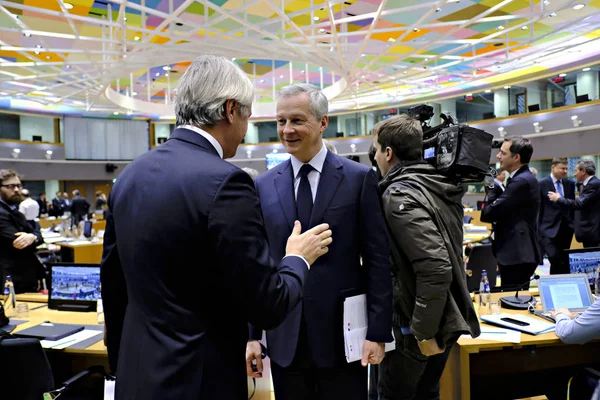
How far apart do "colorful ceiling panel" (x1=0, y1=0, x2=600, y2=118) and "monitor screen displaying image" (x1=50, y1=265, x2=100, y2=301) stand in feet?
17.4

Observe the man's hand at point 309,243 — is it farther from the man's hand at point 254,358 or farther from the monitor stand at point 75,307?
the monitor stand at point 75,307

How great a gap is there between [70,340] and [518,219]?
12.4ft

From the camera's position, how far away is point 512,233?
389 centimetres

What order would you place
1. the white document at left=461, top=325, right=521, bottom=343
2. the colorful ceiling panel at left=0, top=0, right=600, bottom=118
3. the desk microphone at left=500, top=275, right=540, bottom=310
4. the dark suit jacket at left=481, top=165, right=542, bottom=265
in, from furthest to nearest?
the colorful ceiling panel at left=0, top=0, right=600, bottom=118 < the dark suit jacket at left=481, top=165, right=542, bottom=265 < the desk microphone at left=500, top=275, right=540, bottom=310 < the white document at left=461, top=325, right=521, bottom=343

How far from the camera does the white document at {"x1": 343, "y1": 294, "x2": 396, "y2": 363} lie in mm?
1658

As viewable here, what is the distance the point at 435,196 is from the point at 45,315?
301 cm

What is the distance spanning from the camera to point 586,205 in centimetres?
623

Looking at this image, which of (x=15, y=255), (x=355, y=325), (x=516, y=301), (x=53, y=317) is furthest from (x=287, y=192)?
(x=15, y=255)

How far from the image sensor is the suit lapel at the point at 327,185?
1715mm

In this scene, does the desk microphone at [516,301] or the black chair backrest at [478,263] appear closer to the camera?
the desk microphone at [516,301]

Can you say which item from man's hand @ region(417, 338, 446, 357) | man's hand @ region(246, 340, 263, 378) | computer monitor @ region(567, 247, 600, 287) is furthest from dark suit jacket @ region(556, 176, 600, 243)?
man's hand @ region(246, 340, 263, 378)

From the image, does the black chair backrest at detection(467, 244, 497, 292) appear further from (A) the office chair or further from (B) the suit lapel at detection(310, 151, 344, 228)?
(A) the office chair

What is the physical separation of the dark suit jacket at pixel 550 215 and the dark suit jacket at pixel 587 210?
0.44ft

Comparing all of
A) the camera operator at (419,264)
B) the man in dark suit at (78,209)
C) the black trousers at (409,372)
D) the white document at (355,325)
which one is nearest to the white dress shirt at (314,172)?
the camera operator at (419,264)
